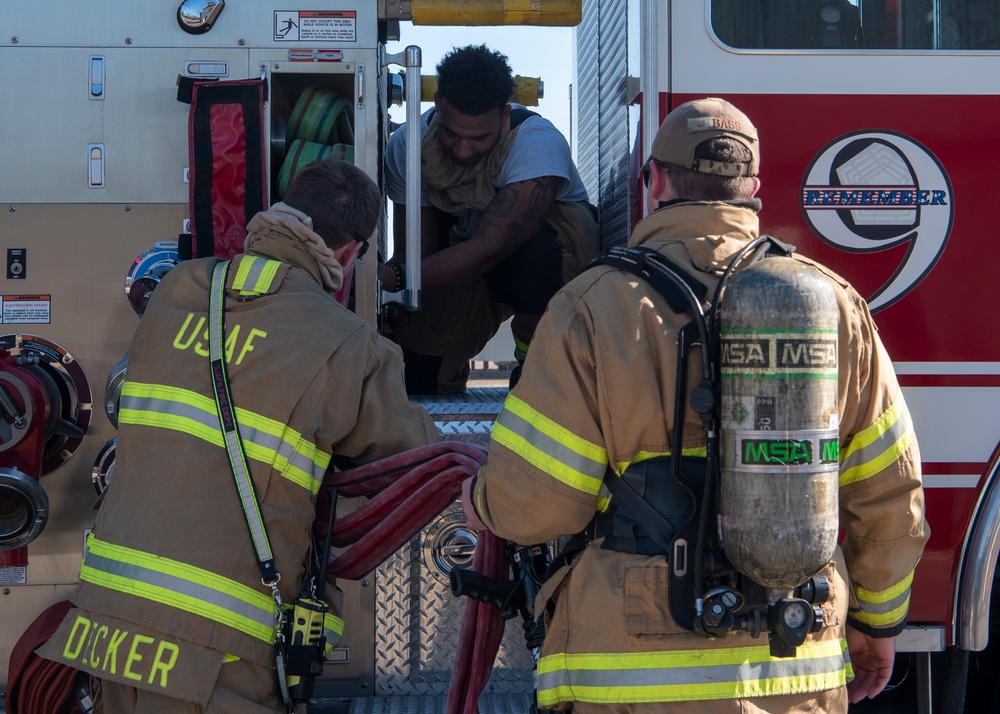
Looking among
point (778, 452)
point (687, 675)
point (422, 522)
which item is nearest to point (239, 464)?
point (422, 522)

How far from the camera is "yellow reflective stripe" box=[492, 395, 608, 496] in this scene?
1.77 m

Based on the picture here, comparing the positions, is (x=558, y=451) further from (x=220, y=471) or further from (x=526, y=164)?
(x=526, y=164)

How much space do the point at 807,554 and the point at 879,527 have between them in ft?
1.19

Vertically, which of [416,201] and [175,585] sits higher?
[416,201]

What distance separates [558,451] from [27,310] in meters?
1.95

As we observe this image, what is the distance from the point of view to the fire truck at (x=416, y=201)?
105 inches

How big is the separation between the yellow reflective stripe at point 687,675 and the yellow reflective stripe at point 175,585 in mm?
718

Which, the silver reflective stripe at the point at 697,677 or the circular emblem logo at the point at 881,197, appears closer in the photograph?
the silver reflective stripe at the point at 697,677

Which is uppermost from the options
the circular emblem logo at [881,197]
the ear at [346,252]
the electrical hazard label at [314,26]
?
the electrical hazard label at [314,26]

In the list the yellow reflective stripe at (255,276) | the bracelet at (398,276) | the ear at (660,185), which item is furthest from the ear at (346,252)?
the ear at (660,185)

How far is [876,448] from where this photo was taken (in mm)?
1886

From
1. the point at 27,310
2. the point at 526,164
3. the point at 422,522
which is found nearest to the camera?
the point at 422,522

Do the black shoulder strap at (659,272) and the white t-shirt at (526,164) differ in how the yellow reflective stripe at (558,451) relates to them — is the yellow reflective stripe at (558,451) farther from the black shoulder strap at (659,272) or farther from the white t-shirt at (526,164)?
the white t-shirt at (526,164)

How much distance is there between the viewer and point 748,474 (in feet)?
5.31
